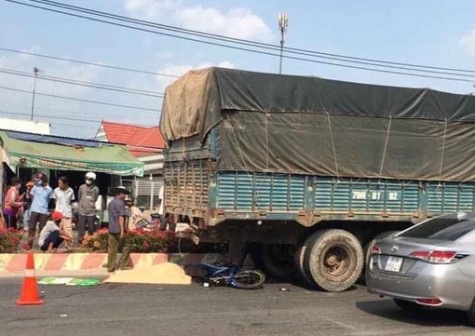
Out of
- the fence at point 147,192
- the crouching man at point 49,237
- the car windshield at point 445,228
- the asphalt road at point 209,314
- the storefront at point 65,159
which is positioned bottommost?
the asphalt road at point 209,314

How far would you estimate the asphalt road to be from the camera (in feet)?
23.5

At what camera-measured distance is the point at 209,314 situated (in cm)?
806

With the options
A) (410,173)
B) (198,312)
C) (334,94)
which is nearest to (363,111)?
(334,94)

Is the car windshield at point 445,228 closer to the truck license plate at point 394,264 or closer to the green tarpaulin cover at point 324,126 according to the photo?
the truck license plate at point 394,264

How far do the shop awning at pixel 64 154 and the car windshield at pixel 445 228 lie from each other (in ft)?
44.3

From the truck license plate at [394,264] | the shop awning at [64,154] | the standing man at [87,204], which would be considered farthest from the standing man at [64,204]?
the truck license plate at [394,264]

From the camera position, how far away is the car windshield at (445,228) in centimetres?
775

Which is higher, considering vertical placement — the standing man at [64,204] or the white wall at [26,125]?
the white wall at [26,125]

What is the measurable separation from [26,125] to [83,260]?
2012cm

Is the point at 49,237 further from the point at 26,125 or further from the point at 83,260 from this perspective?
the point at 26,125

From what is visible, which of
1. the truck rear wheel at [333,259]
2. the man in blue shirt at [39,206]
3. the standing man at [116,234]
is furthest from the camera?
the man in blue shirt at [39,206]

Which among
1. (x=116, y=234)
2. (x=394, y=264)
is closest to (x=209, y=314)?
(x=394, y=264)

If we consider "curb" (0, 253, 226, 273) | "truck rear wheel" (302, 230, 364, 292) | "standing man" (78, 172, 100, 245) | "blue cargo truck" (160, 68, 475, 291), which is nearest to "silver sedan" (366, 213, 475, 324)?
"truck rear wheel" (302, 230, 364, 292)

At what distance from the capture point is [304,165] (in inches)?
400
